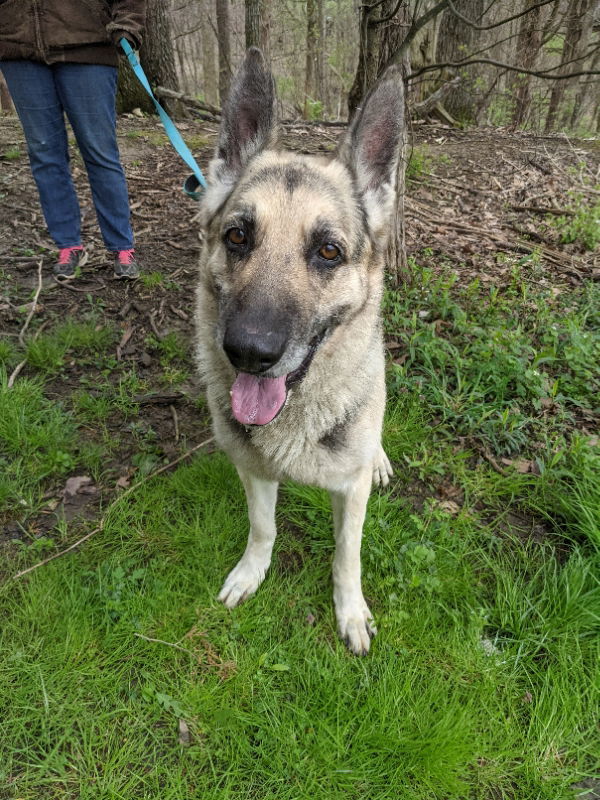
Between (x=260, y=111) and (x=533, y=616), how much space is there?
249 centimetres

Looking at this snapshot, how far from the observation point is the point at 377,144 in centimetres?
194

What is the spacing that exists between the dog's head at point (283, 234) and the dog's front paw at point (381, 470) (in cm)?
103

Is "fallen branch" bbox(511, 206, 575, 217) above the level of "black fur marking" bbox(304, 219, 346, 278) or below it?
below

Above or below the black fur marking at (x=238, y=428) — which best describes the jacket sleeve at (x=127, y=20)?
above

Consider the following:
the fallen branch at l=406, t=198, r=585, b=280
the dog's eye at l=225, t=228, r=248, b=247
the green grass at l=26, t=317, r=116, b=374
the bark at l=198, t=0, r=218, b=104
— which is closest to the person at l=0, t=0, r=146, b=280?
the green grass at l=26, t=317, r=116, b=374

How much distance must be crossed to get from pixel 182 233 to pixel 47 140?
1.58 metres

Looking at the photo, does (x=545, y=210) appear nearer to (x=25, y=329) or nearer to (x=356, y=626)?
(x=356, y=626)

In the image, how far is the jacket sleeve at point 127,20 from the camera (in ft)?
10.3

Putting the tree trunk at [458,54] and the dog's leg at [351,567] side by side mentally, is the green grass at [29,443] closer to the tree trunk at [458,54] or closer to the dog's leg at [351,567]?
the dog's leg at [351,567]

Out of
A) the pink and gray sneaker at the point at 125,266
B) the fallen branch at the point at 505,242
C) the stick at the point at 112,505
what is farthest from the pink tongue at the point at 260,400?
the fallen branch at the point at 505,242

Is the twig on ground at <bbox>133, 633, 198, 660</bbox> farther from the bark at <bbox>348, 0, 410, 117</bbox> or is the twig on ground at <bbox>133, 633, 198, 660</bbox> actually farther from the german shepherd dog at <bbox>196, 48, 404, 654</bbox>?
the bark at <bbox>348, 0, 410, 117</bbox>

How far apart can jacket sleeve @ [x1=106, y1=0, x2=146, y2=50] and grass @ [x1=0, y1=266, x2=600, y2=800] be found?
249cm

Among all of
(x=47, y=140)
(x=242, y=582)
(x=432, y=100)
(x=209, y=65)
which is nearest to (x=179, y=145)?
(x=47, y=140)

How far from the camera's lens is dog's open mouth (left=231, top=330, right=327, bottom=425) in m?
1.67
